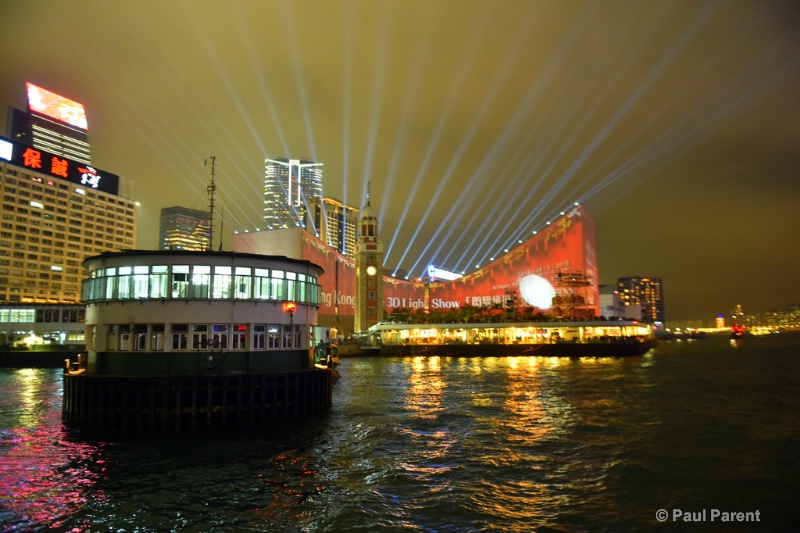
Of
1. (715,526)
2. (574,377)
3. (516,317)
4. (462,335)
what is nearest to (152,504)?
(715,526)

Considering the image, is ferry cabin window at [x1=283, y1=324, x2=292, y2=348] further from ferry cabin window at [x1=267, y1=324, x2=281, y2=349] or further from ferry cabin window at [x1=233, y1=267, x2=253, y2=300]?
ferry cabin window at [x1=233, y1=267, x2=253, y2=300]

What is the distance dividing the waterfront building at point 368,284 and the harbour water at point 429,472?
239ft

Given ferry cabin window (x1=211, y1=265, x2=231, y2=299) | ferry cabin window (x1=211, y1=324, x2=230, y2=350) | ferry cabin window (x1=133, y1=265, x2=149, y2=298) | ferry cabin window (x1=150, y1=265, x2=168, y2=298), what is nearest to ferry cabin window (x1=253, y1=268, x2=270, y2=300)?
ferry cabin window (x1=211, y1=265, x2=231, y2=299)

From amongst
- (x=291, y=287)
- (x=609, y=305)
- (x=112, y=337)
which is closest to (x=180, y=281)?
(x=112, y=337)

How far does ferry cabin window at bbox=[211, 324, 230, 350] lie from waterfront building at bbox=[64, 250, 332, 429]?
0.04m

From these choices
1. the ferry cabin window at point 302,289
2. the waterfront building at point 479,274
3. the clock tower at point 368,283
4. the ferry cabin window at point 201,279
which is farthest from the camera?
the waterfront building at point 479,274

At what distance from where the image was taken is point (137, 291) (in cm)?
2439

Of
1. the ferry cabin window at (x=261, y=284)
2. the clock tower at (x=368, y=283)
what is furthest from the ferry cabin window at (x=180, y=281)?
the clock tower at (x=368, y=283)

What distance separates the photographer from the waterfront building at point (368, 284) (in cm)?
10325

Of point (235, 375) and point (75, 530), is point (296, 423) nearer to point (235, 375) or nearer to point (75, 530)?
point (235, 375)

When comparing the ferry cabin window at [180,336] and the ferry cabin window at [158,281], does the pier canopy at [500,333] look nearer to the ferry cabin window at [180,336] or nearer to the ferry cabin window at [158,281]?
the ferry cabin window at [180,336]

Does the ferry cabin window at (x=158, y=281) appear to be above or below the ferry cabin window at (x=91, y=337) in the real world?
above

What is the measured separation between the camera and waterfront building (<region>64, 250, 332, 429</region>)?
904 inches

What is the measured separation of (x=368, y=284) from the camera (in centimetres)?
10344
